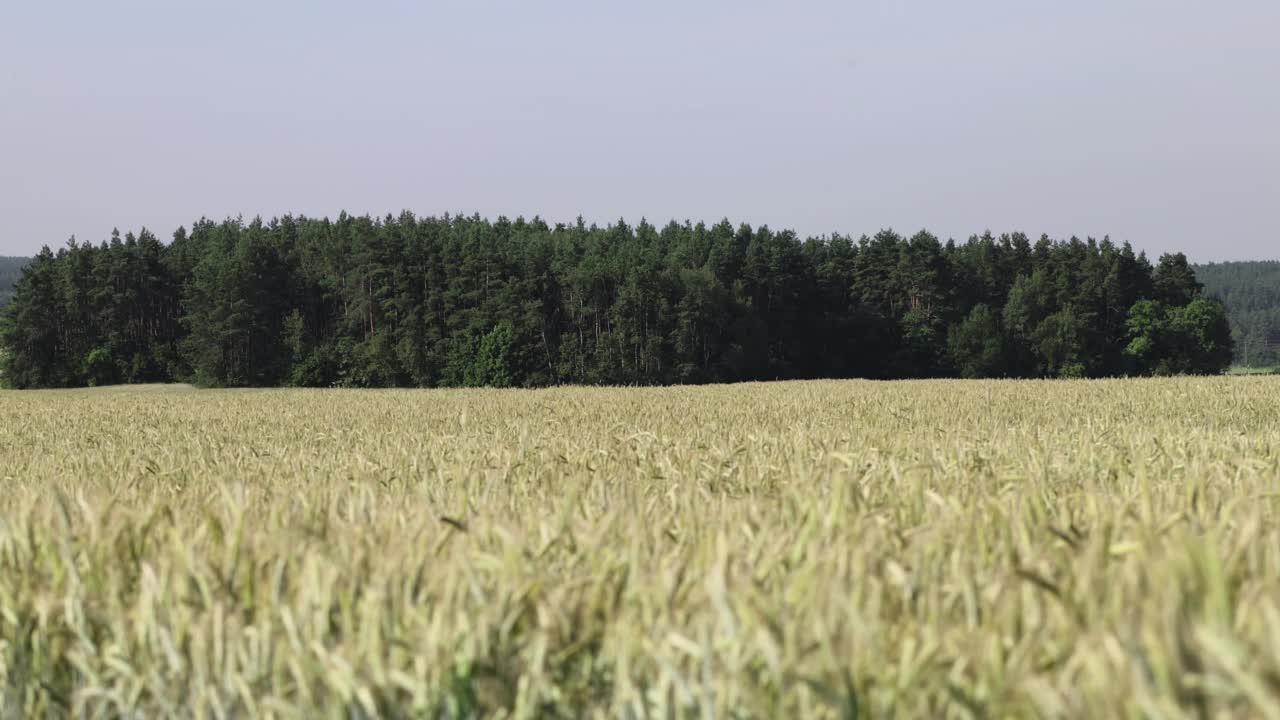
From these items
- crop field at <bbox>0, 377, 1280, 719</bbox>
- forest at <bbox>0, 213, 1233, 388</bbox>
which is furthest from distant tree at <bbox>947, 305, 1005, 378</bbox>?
crop field at <bbox>0, 377, 1280, 719</bbox>

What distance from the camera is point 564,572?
2.04 metres

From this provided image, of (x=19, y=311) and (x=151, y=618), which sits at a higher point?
(x=19, y=311)

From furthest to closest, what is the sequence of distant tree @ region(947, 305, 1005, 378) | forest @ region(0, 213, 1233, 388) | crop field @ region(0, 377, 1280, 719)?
1. distant tree @ region(947, 305, 1005, 378)
2. forest @ region(0, 213, 1233, 388)
3. crop field @ region(0, 377, 1280, 719)

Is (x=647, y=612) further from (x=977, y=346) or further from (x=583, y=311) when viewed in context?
(x=977, y=346)

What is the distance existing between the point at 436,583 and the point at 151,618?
53 cm

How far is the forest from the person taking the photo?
8769 centimetres

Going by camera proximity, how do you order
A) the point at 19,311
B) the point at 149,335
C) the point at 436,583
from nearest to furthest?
the point at 436,583 < the point at 19,311 < the point at 149,335

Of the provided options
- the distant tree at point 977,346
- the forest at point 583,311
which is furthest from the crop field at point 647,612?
the distant tree at point 977,346

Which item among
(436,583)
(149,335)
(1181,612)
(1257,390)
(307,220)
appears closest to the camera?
(1181,612)

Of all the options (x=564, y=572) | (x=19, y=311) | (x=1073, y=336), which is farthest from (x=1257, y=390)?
(x=19, y=311)

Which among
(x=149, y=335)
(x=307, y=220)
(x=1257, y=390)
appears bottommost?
(x=1257, y=390)

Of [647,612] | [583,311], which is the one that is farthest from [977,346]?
[647,612]

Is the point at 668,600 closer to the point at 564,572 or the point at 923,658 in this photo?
the point at 564,572

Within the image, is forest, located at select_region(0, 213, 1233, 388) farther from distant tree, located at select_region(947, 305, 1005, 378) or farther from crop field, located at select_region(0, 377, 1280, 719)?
crop field, located at select_region(0, 377, 1280, 719)
